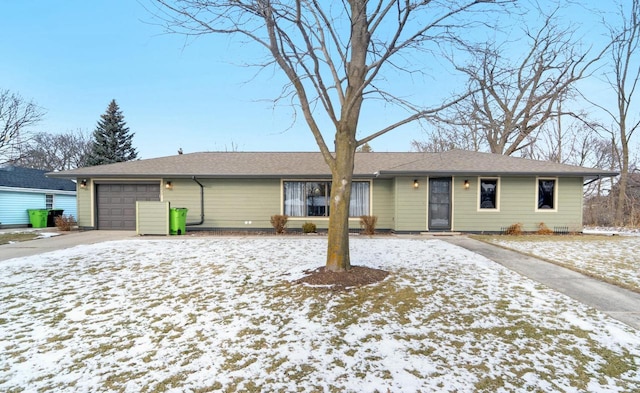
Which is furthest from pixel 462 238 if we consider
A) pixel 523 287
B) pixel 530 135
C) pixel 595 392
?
pixel 530 135

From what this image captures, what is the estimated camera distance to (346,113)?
4.61 meters

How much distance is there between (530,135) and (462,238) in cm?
1503

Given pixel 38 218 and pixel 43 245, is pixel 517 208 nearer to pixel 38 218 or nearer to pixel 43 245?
pixel 43 245

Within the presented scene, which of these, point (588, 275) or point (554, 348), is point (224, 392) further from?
point (588, 275)

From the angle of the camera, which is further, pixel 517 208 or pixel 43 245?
pixel 517 208

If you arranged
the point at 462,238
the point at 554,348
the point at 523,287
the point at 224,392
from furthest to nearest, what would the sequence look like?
the point at 462,238
the point at 523,287
the point at 554,348
the point at 224,392

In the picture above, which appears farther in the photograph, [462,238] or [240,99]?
A: [462,238]

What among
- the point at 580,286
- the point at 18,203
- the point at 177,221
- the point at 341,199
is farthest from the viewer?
the point at 18,203

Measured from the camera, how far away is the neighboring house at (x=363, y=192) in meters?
10.3

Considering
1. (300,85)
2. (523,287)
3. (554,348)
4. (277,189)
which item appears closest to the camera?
(554,348)

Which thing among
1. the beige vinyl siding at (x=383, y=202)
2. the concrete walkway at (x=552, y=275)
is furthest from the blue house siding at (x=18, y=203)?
the beige vinyl siding at (x=383, y=202)

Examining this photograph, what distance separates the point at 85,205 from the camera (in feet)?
36.7

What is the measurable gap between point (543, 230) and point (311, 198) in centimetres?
855

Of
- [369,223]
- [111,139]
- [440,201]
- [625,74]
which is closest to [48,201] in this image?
[111,139]
